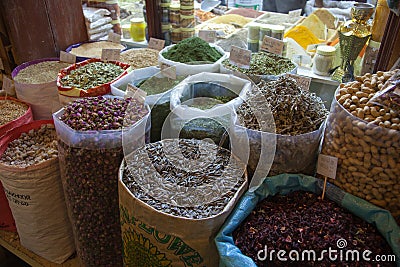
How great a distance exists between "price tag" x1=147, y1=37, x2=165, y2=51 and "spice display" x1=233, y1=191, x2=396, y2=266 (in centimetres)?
122

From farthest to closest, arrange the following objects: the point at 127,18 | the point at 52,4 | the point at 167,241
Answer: the point at 127,18, the point at 52,4, the point at 167,241

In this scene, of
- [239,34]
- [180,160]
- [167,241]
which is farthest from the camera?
[239,34]

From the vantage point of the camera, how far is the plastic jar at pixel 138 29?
2166mm

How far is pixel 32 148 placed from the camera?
1431 mm

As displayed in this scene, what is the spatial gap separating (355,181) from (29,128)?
1348mm

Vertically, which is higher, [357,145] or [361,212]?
[357,145]

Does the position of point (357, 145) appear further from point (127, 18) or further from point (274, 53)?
point (127, 18)

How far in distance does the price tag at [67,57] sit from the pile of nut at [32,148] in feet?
1.74

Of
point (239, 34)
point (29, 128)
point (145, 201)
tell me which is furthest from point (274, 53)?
point (29, 128)

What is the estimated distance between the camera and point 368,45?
1.45 metres

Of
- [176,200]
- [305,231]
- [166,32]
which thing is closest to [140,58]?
[166,32]

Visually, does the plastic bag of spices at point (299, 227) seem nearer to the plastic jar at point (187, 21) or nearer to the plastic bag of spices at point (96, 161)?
the plastic bag of spices at point (96, 161)

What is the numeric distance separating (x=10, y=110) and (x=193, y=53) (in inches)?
36.9

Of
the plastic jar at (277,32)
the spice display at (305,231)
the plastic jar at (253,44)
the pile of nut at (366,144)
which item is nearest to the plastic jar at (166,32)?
the plastic jar at (253,44)
